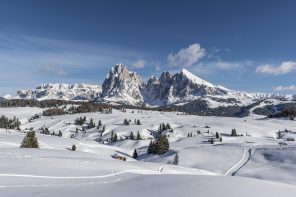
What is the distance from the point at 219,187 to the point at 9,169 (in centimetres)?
1913

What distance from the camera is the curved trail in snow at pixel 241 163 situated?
114 m

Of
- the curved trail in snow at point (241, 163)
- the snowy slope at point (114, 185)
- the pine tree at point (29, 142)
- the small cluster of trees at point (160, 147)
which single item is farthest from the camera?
the small cluster of trees at point (160, 147)

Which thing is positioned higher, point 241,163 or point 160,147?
point 160,147

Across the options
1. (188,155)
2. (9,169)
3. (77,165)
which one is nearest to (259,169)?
(188,155)

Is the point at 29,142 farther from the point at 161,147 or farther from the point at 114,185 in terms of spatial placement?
the point at 161,147

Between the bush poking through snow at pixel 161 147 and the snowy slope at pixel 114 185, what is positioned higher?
the snowy slope at pixel 114 185

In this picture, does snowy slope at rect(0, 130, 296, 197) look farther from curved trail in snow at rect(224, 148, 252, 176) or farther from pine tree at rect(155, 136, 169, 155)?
pine tree at rect(155, 136, 169, 155)

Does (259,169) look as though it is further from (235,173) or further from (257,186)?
(257,186)

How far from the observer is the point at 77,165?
40875 millimetres

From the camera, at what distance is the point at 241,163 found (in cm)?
13050

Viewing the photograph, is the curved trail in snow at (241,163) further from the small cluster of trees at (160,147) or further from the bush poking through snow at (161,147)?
the small cluster of trees at (160,147)

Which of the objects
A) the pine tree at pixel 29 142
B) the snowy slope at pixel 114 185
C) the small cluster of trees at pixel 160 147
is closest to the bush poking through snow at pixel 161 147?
the small cluster of trees at pixel 160 147

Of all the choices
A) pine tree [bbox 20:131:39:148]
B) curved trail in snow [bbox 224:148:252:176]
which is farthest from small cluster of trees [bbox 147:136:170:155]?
pine tree [bbox 20:131:39:148]

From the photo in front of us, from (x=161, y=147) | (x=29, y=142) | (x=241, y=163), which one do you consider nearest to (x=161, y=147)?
(x=161, y=147)
